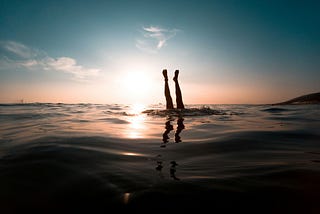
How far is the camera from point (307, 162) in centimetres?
339

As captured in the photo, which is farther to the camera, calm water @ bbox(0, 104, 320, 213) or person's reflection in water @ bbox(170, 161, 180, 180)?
person's reflection in water @ bbox(170, 161, 180, 180)

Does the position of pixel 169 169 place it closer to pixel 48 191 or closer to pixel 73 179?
pixel 73 179

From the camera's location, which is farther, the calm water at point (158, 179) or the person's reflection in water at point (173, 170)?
the person's reflection in water at point (173, 170)

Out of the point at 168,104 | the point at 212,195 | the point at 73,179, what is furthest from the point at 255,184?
the point at 168,104

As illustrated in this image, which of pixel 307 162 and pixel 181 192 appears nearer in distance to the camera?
pixel 181 192

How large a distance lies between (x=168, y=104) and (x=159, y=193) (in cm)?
1545

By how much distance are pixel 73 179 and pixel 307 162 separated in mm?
3538

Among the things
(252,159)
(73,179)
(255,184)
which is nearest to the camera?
(255,184)

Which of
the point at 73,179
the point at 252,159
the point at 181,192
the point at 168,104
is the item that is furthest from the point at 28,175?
the point at 168,104

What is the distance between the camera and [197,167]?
10.7 ft

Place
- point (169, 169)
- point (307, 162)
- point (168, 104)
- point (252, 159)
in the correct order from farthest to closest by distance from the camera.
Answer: point (168, 104) → point (252, 159) → point (307, 162) → point (169, 169)

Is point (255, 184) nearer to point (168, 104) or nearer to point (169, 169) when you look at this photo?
point (169, 169)

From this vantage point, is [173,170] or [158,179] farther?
[173,170]

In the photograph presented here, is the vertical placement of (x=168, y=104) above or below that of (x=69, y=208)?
above
